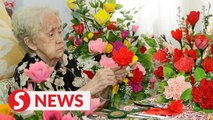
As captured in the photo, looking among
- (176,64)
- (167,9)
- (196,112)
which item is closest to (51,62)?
(176,64)

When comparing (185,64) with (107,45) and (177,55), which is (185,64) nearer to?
(177,55)

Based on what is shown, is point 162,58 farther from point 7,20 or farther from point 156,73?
point 7,20

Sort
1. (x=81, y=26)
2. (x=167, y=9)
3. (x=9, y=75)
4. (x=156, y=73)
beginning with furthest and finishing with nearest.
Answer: (x=167, y=9), (x=81, y=26), (x=9, y=75), (x=156, y=73)

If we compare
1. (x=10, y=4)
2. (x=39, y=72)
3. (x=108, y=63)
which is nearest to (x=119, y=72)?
(x=108, y=63)

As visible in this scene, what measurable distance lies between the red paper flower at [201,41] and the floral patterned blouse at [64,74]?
44 cm

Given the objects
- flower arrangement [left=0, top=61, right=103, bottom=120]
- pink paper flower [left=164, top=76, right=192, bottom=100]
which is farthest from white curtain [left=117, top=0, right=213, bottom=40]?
flower arrangement [left=0, top=61, right=103, bottom=120]

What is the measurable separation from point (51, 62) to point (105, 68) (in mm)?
350

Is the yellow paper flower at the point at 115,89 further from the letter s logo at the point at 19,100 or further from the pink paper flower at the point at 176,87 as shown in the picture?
the letter s logo at the point at 19,100

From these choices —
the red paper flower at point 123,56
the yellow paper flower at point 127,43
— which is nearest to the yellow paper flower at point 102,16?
the yellow paper flower at point 127,43

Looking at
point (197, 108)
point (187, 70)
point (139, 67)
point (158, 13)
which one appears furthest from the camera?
point (158, 13)

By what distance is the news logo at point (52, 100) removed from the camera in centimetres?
50

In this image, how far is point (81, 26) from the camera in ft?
5.30

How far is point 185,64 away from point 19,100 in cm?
73

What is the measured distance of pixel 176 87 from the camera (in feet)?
3.70
